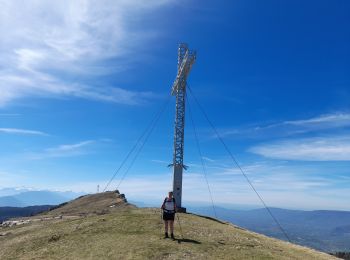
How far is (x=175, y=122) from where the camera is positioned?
51.5 meters

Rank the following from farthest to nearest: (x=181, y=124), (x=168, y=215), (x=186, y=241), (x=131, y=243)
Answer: (x=181, y=124), (x=168, y=215), (x=186, y=241), (x=131, y=243)

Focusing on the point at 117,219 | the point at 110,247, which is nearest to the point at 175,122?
the point at 117,219

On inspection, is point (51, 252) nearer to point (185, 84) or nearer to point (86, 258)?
point (86, 258)

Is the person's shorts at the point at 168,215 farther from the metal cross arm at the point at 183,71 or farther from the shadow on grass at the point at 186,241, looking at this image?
the metal cross arm at the point at 183,71

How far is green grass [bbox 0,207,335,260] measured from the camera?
25.7m

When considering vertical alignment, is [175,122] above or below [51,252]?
above

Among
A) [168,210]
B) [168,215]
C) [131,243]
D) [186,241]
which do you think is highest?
[168,210]

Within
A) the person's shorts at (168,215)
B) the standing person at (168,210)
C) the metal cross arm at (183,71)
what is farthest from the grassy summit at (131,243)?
the metal cross arm at (183,71)

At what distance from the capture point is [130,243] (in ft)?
90.2

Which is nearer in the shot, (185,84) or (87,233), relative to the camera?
(87,233)

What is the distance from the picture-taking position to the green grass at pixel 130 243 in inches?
1010

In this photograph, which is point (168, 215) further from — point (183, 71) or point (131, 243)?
point (183, 71)

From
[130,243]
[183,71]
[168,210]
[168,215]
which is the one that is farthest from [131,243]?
[183,71]

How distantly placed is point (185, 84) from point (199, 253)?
97.1 feet
